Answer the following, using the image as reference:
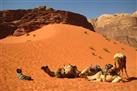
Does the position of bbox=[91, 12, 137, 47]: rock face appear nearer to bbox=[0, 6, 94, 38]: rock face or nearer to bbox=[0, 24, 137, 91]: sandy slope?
bbox=[0, 6, 94, 38]: rock face

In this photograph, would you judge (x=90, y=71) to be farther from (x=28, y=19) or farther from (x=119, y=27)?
(x=119, y=27)

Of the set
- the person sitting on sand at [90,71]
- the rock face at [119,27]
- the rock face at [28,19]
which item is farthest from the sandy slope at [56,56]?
the rock face at [119,27]

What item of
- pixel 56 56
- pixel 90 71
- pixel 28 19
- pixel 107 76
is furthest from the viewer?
pixel 28 19

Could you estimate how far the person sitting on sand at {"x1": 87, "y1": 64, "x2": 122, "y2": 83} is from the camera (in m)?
18.2

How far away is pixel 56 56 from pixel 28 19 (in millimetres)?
15556

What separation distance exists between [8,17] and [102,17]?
132ft

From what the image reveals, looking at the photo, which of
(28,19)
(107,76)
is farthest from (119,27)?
(107,76)

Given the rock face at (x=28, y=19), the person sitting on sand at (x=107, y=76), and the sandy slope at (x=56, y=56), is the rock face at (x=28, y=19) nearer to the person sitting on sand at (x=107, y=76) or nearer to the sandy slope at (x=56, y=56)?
the sandy slope at (x=56, y=56)

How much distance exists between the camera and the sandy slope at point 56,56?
54.9 feet

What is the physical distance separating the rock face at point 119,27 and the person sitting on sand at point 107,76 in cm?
4463

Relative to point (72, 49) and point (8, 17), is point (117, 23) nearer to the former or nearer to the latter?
point (8, 17)

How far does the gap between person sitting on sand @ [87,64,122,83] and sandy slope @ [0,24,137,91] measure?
788mm

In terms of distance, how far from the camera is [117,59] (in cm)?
1944

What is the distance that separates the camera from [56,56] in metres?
28.5
